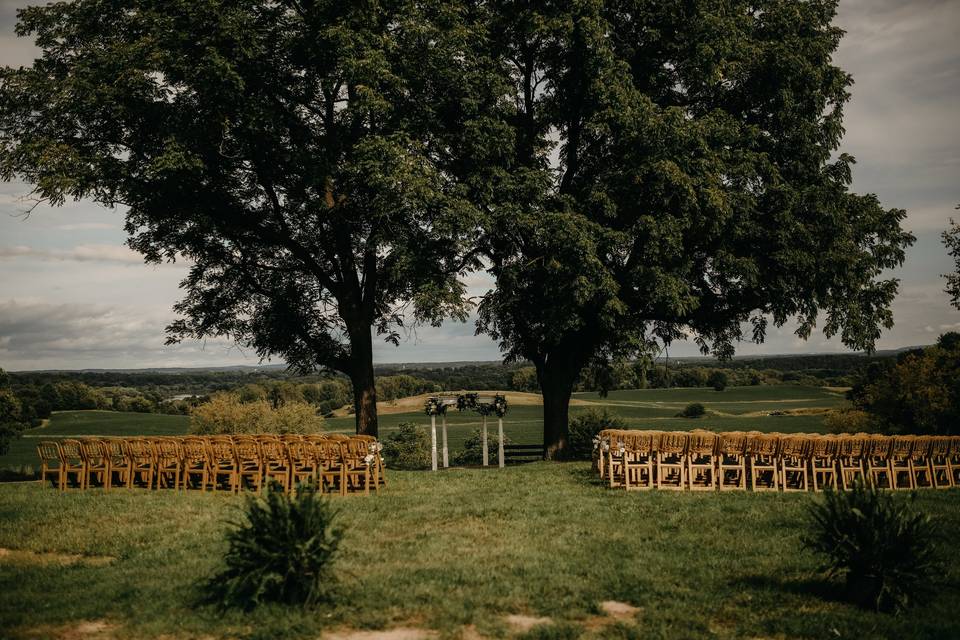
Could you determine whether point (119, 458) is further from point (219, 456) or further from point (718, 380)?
point (718, 380)

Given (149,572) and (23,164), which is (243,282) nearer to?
(23,164)

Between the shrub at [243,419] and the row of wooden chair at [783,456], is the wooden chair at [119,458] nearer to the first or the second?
the row of wooden chair at [783,456]

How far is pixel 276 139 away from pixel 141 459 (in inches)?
350

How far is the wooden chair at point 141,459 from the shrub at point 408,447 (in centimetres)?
1714

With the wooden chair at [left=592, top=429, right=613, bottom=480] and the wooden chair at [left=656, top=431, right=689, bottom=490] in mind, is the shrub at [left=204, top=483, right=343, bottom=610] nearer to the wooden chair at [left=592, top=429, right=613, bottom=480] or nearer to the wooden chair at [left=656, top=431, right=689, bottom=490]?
the wooden chair at [left=592, top=429, right=613, bottom=480]

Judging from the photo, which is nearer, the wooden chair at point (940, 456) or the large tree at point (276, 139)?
the wooden chair at point (940, 456)

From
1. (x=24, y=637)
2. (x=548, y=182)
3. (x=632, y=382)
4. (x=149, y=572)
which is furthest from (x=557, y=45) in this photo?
(x=24, y=637)

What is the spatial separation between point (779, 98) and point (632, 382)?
873 centimetres

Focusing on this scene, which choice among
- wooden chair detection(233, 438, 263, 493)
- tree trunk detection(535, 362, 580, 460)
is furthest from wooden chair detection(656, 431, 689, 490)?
wooden chair detection(233, 438, 263, 493)

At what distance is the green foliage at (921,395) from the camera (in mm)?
27609

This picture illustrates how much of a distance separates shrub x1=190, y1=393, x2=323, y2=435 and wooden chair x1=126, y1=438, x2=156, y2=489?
1819cm

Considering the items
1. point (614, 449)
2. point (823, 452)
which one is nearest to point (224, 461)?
point (614, 449)

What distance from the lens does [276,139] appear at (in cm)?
1923

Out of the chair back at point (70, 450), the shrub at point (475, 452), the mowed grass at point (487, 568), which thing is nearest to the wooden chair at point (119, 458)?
the chair back at point (70, 450)
